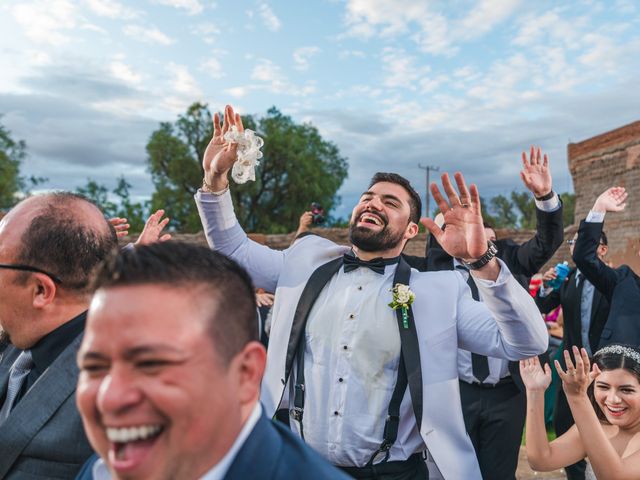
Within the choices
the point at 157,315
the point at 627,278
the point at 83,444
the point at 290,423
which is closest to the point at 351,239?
the point at 290,423

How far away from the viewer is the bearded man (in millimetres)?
2307

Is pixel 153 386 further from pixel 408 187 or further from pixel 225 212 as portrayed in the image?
pixel 408 187

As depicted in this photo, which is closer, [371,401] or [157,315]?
[157,315]

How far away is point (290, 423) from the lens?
102 inches

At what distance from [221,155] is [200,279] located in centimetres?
177

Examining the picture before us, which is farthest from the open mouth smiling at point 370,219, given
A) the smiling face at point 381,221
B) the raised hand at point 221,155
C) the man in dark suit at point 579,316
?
the man in dark suit at point 579,316

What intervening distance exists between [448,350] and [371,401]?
16.3 inches

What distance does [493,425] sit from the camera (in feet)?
12.2

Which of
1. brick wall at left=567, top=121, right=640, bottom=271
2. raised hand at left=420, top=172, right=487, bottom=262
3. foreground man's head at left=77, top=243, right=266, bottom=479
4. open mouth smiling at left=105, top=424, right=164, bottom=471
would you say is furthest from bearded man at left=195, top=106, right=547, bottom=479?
brick wall at left=567, top=121, right=640, bottom=271

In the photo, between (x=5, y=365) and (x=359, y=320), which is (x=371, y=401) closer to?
(x=359, y=320)

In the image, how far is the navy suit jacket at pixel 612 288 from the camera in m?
4.29

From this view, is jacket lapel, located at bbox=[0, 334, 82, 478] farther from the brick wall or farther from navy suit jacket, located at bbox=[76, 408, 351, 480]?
the brick wall

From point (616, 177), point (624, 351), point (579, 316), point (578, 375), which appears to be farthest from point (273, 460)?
point (616, 177)

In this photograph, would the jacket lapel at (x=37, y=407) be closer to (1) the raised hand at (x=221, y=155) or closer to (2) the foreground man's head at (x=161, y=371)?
(2) the foreground man's head at (x=161, y=371)
